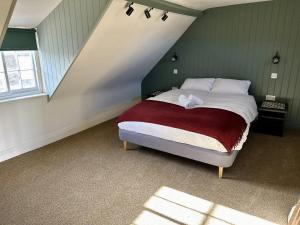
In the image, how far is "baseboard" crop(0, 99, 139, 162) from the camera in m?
2.95

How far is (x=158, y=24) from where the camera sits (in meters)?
3.30

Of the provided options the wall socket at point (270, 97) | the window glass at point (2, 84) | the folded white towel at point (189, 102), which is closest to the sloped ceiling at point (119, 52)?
the window glass at point (2, 84)

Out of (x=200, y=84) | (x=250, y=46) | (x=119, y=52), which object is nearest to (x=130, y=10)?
(x=119, y=52)

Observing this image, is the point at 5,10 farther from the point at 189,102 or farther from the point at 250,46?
the point at 250,46

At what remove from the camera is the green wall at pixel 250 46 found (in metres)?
3.56

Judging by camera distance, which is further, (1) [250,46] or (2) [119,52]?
(1) [250,46]

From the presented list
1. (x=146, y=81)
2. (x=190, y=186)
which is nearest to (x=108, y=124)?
(x=146, y=81)

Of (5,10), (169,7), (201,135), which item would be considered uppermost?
(169,7)

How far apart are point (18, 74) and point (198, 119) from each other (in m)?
2.44

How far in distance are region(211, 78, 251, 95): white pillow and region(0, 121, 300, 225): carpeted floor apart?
936mm

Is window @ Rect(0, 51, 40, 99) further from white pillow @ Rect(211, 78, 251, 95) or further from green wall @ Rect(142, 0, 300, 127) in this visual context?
white pillow @ Rect(211, 78, 251, 95)

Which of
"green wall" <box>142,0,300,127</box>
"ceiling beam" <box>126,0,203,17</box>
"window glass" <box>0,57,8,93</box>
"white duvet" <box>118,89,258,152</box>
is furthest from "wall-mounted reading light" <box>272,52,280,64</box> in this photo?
"window glass" <box>0,57,8,93</box>

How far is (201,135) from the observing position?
2445mm

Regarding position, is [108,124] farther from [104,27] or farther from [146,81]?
[104,27]
